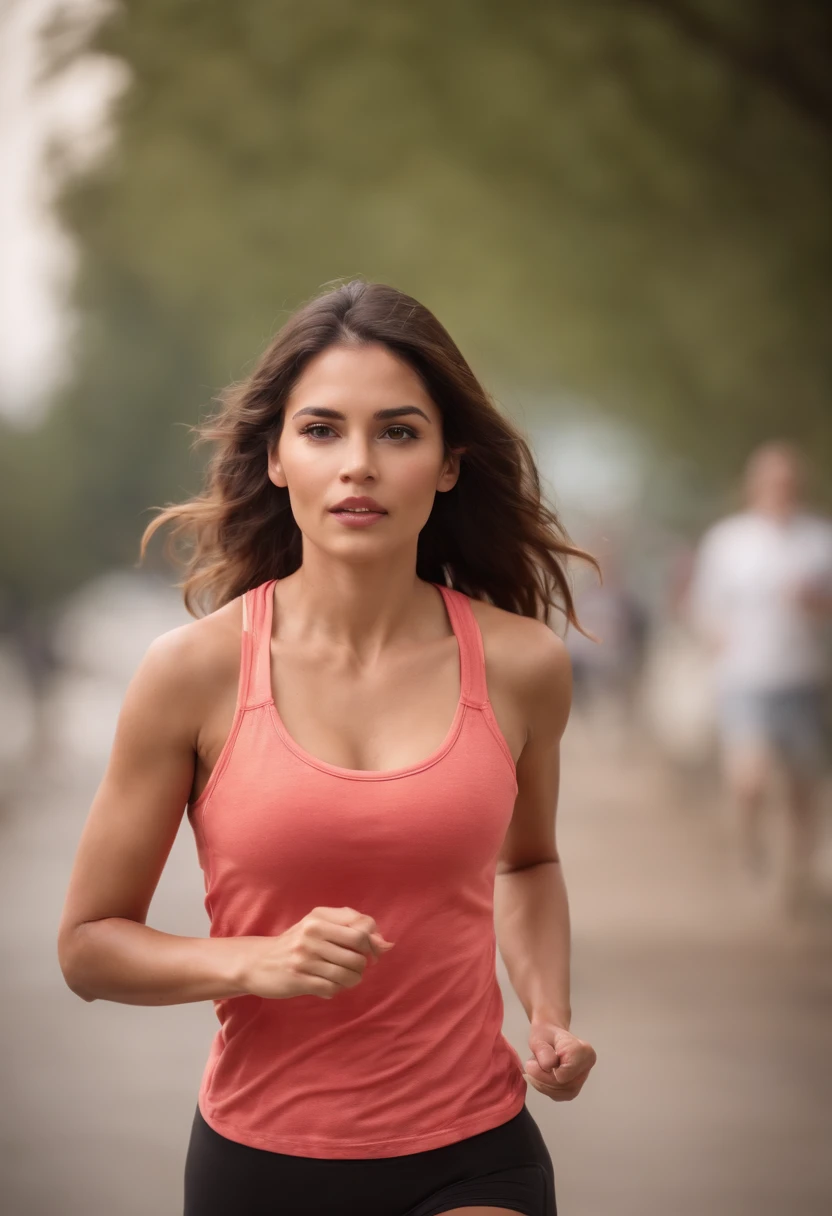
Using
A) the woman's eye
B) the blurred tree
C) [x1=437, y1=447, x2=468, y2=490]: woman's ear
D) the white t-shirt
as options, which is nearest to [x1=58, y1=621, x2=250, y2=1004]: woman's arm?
the woman's eye

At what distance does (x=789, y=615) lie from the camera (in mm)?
5957

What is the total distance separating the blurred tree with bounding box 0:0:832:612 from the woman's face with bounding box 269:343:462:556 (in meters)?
8.39

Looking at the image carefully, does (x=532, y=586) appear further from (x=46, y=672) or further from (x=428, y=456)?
Result: (x=46, y=672)

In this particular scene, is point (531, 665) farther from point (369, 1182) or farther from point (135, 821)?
point (369, 1182)

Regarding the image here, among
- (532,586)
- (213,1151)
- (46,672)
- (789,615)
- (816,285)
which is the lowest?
(213,1151)

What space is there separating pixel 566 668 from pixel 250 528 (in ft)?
1.53

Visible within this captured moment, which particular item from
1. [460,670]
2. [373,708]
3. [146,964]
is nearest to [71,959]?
[146,964]

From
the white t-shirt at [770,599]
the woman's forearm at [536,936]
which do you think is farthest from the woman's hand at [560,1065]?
the white t-shirt at [770,599]

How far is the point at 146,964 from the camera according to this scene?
162 centimetres

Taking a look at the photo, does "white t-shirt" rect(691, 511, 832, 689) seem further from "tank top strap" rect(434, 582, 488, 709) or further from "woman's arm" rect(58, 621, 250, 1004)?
"woman's arm" rect(58, 621, 250, 1004)

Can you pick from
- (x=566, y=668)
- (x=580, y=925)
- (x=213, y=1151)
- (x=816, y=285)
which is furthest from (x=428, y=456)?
(x=816, y=285)

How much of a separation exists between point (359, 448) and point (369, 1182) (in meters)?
0.82

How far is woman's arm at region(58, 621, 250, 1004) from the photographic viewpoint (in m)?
1.65

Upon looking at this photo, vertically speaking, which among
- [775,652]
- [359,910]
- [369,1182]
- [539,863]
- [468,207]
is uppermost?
[468,207]
